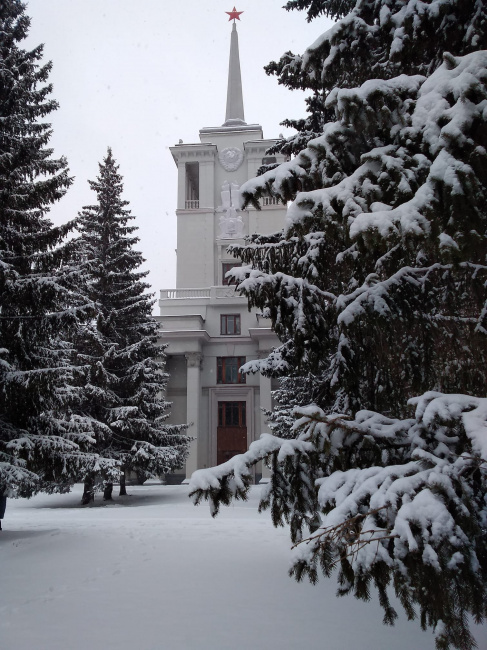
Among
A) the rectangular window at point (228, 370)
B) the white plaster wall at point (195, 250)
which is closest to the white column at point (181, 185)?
the white plaster wall at point (195, 250)

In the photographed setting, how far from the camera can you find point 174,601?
5.21 m

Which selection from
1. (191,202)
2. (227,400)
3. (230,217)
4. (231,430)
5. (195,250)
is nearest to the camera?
(231,430)

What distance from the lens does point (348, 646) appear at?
4113mm

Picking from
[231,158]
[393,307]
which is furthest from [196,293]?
[393,307]

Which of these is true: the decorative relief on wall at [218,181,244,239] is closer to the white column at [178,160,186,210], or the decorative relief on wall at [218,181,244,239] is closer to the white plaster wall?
the white plaster wall

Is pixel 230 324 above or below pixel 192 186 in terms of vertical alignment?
below

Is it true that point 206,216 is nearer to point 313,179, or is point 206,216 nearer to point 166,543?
point 166,543

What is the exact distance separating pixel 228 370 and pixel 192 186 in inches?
564

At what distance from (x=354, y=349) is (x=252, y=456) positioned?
Answer: 2.50 m

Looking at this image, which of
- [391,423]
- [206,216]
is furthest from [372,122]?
[206,216]

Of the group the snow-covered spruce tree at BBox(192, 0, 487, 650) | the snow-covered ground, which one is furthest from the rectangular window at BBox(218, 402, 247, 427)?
the snow-covered spruce tree at BBox(192, 0, 487, 650)

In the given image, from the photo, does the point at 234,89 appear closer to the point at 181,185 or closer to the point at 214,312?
the point at 181,185

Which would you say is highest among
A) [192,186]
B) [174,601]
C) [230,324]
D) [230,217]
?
[192,186]

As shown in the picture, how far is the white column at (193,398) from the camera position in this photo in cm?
2906
